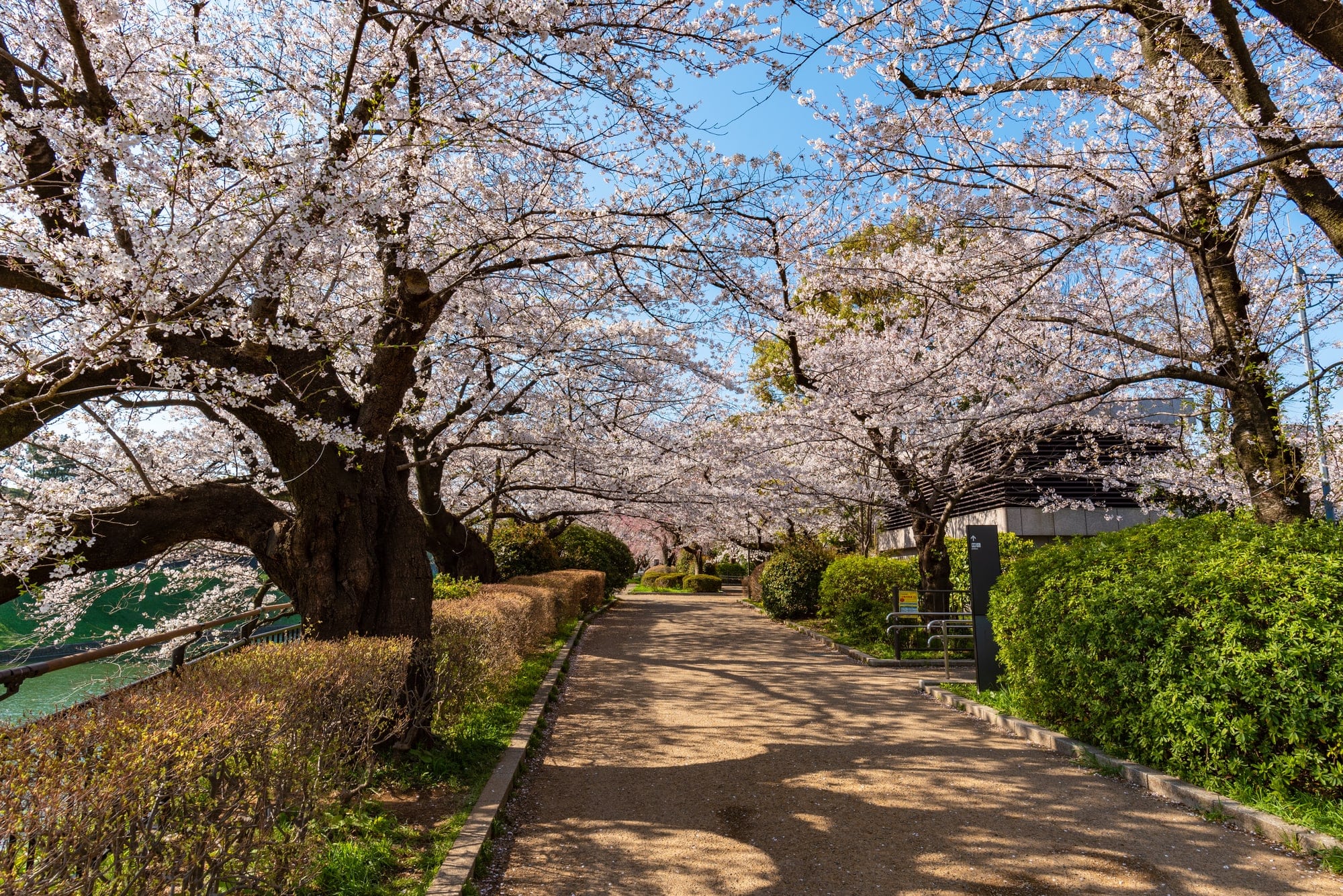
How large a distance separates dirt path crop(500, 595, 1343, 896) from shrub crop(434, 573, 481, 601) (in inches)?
126

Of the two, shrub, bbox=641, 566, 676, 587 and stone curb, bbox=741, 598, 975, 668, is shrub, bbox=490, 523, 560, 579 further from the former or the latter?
shrub, bbox=641, 566, 676, 587

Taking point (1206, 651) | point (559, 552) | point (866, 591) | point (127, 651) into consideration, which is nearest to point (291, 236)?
point (127, 651)

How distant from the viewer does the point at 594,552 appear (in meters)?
26.8

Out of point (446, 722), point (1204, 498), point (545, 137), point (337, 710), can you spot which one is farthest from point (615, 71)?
point (1204, 498)

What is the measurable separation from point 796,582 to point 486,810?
14223mm

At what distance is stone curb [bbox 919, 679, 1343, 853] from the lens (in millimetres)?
3922

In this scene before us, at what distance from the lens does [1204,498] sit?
12758mm

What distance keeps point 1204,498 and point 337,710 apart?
1396 cm

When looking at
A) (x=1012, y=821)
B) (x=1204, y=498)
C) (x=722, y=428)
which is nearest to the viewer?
(x=1012, y=821)

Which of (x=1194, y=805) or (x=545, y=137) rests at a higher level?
(x=545, y=137)

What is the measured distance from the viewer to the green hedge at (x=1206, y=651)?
13.7 feet

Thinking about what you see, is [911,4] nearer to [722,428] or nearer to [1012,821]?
[1012,821]

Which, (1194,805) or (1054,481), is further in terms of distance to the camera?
(1054,481)

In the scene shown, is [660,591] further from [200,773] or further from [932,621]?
[200,773]
